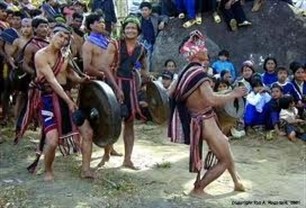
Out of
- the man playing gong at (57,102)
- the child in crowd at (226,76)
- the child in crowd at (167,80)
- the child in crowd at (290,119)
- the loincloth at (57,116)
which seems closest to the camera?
the man playing gong at (57,102)

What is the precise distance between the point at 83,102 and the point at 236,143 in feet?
10.7

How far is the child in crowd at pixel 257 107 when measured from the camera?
9.41 metres

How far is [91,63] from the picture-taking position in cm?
704

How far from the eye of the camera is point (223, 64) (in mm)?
10633

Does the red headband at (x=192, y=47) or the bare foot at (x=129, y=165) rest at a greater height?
the red headband at (x=192, y=47)

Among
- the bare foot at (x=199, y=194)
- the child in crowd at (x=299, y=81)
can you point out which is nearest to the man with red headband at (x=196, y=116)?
the bare foot at (x=199, y=194)

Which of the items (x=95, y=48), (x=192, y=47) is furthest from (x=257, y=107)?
(x=192, y=47)

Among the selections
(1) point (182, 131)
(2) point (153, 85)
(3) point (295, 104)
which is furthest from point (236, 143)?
(1) point (182, 131)

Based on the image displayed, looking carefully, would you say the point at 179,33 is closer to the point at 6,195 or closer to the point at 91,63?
the point at 91,63

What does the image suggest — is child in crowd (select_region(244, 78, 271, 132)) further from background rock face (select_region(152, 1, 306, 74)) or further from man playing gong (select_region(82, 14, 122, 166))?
man playing gong (select_region(82, 14, 122, 166))

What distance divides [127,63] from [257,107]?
123 inches

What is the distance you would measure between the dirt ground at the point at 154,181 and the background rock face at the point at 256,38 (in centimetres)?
287

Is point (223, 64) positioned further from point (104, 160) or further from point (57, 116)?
point (57, 116)

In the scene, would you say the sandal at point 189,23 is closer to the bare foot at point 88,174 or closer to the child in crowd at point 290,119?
the child in crowd at point 290,119
